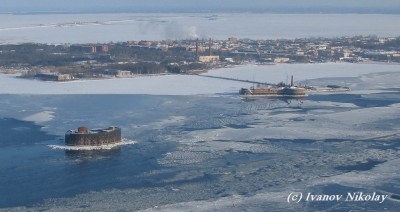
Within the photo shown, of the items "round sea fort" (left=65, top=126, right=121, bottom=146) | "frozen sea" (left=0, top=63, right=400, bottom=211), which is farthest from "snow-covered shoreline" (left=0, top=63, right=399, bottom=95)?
"round sea fort" (left=65, top=126, right=121, bottom=146)

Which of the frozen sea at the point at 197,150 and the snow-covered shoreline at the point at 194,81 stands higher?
the snow-covered shoreline at the point at 194,81

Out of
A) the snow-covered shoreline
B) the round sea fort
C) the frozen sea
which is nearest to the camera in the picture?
the frozen sea

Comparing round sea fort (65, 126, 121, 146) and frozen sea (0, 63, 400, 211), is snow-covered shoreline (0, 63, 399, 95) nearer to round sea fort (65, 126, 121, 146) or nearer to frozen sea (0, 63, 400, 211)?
frozen sea (0, 63, 400, 211)

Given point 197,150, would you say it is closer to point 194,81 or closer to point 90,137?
point 90,137

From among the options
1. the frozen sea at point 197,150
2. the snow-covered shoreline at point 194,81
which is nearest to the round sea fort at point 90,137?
the frozen sea at point 197,150

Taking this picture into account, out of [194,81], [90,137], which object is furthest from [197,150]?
[194,81]

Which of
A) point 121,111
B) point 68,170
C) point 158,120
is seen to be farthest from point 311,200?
point 121,111

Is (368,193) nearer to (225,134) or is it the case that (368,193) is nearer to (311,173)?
(311,173)

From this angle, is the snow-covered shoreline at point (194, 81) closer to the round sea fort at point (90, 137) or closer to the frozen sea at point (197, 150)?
the frozen sea at point (197, 150)
